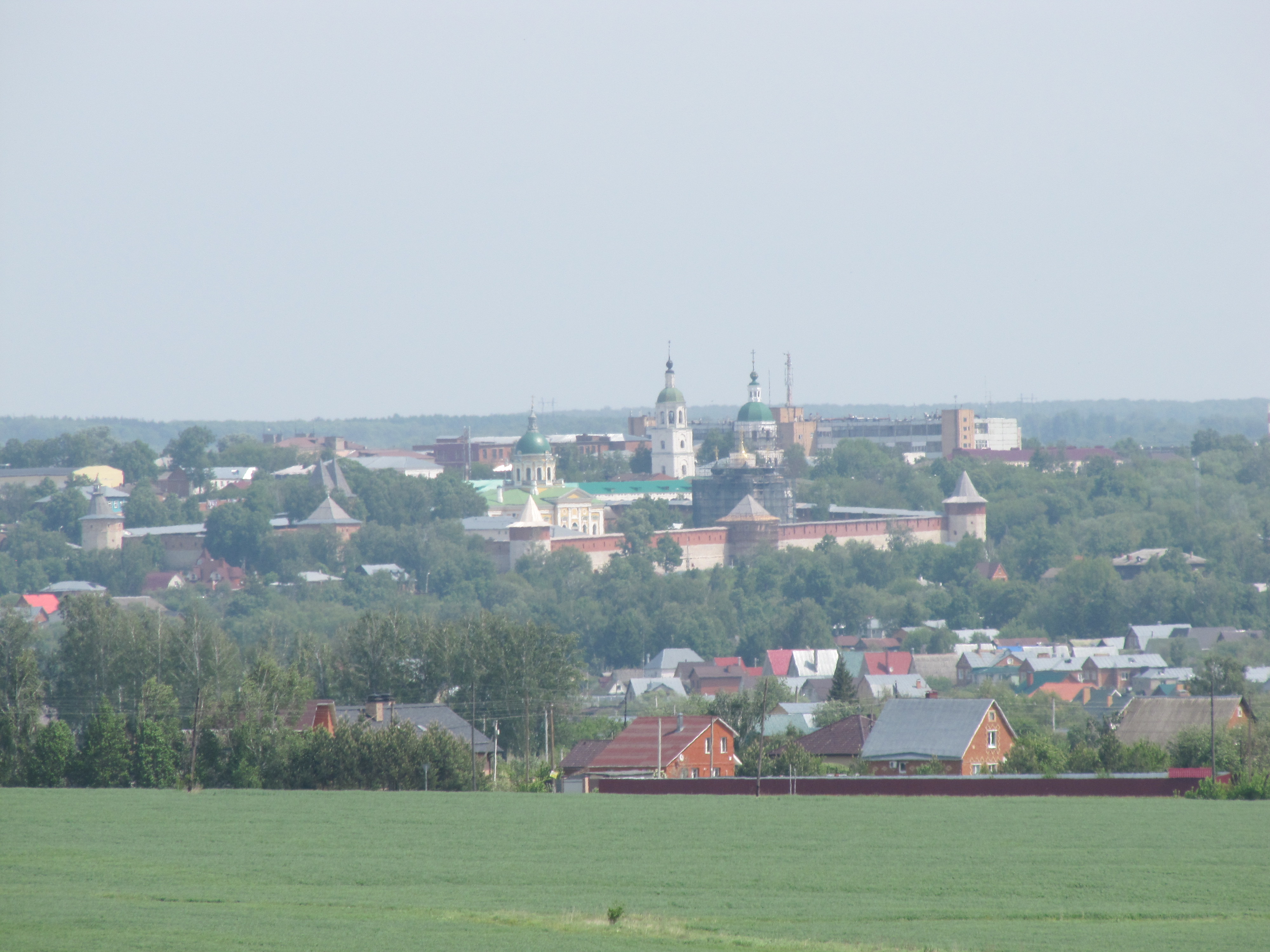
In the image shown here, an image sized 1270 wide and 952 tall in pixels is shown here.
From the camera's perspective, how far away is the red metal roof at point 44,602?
104000 mm

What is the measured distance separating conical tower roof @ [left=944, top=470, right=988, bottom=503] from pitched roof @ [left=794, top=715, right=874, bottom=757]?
84.4 m

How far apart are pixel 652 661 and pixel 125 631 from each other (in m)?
39.7

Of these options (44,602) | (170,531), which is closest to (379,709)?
(44,602)

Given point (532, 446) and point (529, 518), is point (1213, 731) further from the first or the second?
point (532, 446)

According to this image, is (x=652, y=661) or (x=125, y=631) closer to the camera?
(x=125, y=631)

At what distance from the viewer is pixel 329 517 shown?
129 meters

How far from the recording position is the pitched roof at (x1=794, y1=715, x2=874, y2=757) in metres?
43.3

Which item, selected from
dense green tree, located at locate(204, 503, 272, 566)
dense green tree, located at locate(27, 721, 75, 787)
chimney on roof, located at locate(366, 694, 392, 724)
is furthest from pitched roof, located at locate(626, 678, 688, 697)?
dense green tree, located at locate(204, 503, 272, 566)

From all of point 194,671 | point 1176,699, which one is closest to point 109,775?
point 194,671

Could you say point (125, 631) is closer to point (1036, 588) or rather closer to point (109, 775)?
point (109, 775)

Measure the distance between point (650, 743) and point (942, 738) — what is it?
576cm

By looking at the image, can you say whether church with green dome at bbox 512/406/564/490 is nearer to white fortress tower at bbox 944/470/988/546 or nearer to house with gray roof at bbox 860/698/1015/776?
white fortress tower at bbox 944/470/988/546

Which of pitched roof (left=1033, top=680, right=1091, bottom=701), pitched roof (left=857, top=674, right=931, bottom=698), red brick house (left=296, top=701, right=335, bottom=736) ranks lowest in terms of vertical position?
pitched roof (left=1033, top=680, right=1091, bottom=701)

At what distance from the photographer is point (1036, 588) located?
10506 centimetres
